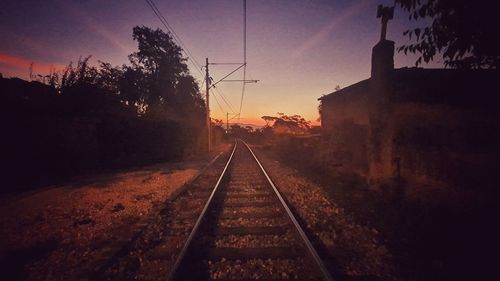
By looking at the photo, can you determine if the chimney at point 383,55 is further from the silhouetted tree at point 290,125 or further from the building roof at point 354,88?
the silhouetted tree at point 290,125

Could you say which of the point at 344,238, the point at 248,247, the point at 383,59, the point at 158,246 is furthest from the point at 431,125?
the point at 158,246

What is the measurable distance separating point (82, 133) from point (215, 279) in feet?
33.1

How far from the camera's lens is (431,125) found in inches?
305

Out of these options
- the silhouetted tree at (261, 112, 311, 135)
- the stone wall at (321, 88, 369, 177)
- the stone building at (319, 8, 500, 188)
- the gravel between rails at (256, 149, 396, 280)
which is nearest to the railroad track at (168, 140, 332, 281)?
the gravel between rails at (256, 149, 396, 280)

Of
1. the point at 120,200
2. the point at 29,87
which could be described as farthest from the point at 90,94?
the point at 120,200

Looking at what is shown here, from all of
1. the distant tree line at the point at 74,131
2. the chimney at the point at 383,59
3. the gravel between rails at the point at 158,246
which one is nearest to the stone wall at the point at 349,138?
the chimney at the point at 383,59

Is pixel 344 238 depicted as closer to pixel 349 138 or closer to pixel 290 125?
pixel 349 138

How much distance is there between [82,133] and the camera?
10.7 m

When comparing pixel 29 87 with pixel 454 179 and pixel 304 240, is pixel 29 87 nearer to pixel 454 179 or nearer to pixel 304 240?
pixel 304 240

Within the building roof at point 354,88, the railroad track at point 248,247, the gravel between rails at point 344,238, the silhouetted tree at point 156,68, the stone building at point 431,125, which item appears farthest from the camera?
the silhouetted tree at point 156,68

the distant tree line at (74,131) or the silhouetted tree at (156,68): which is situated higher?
the silhouetted tree at (156,68)

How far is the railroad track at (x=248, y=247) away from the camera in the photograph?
3465mm

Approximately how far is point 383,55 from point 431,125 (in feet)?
8.57

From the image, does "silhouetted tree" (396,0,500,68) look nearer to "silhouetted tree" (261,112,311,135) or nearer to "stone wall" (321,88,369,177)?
"stone wall" (321,88,369,177)
